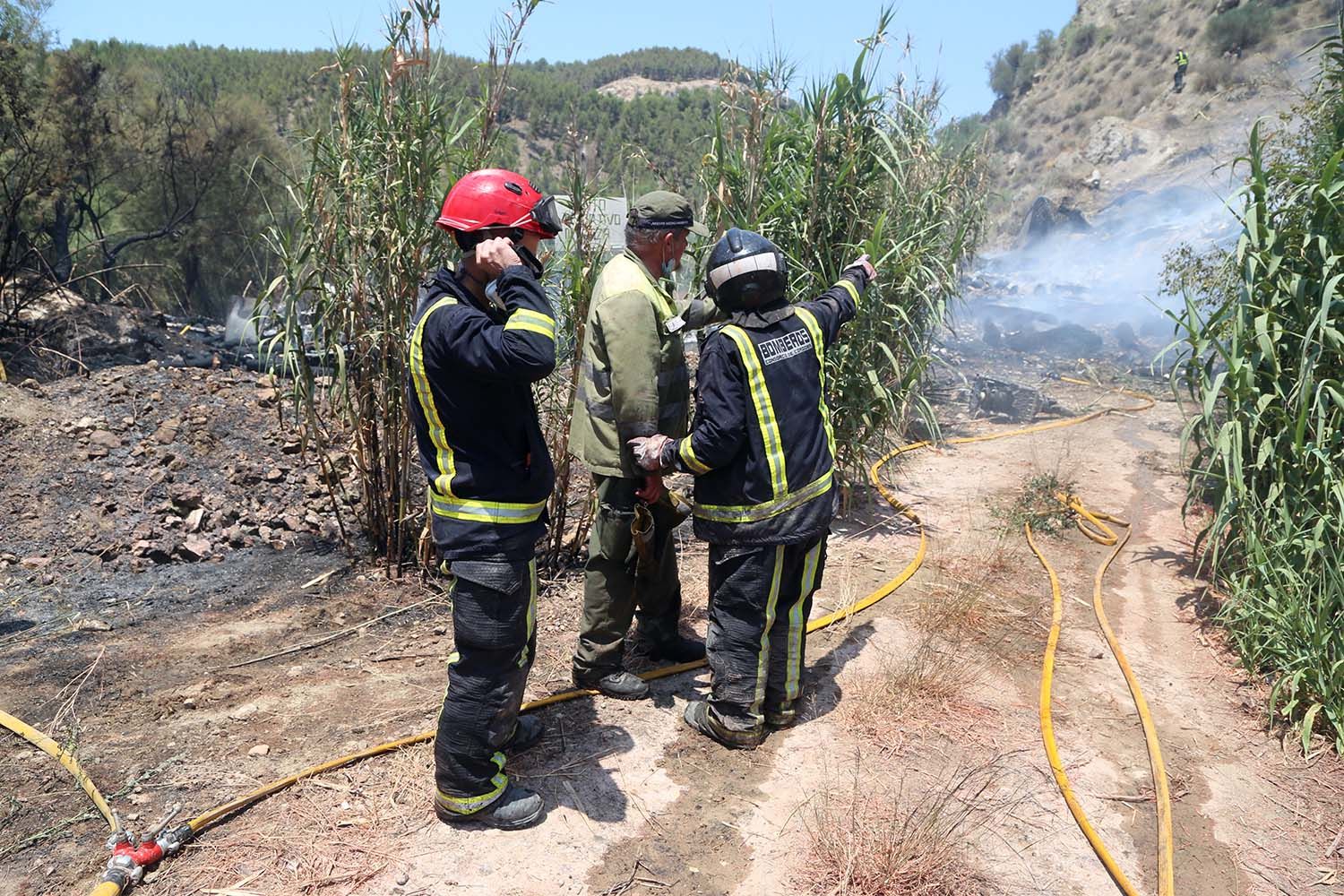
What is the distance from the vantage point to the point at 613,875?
8.43 ft

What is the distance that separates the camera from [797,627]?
128 inches

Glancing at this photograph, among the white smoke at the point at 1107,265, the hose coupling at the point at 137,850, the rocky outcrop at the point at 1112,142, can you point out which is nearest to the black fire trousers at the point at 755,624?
the hose coupling at the point at 137,850

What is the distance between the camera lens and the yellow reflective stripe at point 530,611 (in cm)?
265

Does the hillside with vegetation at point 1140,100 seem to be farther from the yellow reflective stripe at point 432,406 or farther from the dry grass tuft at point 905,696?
the yellow reflective stripe at point 432,406

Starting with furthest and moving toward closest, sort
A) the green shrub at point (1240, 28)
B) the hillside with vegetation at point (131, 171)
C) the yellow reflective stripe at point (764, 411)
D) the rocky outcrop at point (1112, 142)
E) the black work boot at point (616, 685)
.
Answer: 1. the rocky outcrop at point (1112, 142)
2. the green shrub at point (1240, 28)
3. the hillside with vegetation at point (131, 171)
4. the black work boot at point (616, 685)
5. the yellow reflective stripe at point (764, 411)

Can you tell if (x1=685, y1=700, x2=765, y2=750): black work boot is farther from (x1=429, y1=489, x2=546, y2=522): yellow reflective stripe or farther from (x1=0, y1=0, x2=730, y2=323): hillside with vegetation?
(x1=0, y1=0, x2=730, y2=323): hillside with vegetation

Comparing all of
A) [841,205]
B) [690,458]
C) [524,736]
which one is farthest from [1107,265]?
[524,736]

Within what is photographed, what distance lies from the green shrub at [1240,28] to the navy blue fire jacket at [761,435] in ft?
133

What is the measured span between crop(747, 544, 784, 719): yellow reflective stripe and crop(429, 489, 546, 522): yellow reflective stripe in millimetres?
988

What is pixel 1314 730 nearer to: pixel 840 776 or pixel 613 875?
pixel 840 776

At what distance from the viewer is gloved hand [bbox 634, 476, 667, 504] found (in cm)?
329

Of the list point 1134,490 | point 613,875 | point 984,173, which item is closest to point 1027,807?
point 613,875

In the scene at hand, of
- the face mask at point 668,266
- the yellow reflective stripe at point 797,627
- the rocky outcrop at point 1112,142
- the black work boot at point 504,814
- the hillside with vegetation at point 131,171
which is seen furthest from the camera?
the rocky outcrop at point 1112,142

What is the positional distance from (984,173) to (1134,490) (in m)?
6.13
